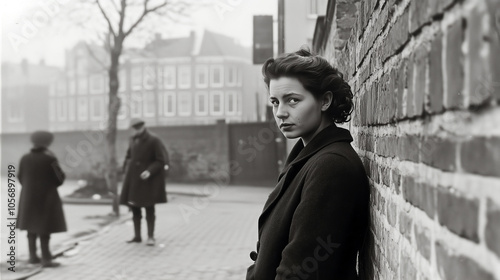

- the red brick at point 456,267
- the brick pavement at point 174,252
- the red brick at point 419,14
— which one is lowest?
the brick pavement at point 174,252

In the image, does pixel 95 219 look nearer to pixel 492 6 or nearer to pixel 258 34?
pixel 258 34

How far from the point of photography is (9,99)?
62.7 metres

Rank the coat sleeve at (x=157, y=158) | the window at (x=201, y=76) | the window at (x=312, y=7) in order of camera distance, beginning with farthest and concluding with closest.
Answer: the window at (x=201, y=76) → the window at (x=312, y=7) → the coat sleeve at (x=157, y=158)

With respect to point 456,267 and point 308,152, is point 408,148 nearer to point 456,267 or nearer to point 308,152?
point 456,267

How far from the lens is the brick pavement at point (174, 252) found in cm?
687

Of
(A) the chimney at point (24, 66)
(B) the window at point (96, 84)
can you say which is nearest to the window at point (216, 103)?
(B) the window at point (96, 84)

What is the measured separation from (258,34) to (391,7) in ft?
36.6

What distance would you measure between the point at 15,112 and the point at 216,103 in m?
23.4

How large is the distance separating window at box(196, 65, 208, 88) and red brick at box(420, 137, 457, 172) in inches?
2098

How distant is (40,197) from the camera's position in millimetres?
7383

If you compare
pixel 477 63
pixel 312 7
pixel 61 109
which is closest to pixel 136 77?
pixel 61 109

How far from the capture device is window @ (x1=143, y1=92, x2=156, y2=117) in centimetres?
5381

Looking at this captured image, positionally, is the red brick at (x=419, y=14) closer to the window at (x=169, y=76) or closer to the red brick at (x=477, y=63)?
the red brick at (x=477, y=63)

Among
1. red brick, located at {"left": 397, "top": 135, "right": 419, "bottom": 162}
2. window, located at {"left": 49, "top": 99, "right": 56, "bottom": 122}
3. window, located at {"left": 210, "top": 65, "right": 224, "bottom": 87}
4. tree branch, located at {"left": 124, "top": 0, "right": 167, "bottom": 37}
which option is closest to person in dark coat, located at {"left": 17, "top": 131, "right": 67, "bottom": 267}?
red brick, located at {"left": 397, "top": 135, "right": 419, "bottom": 162}
